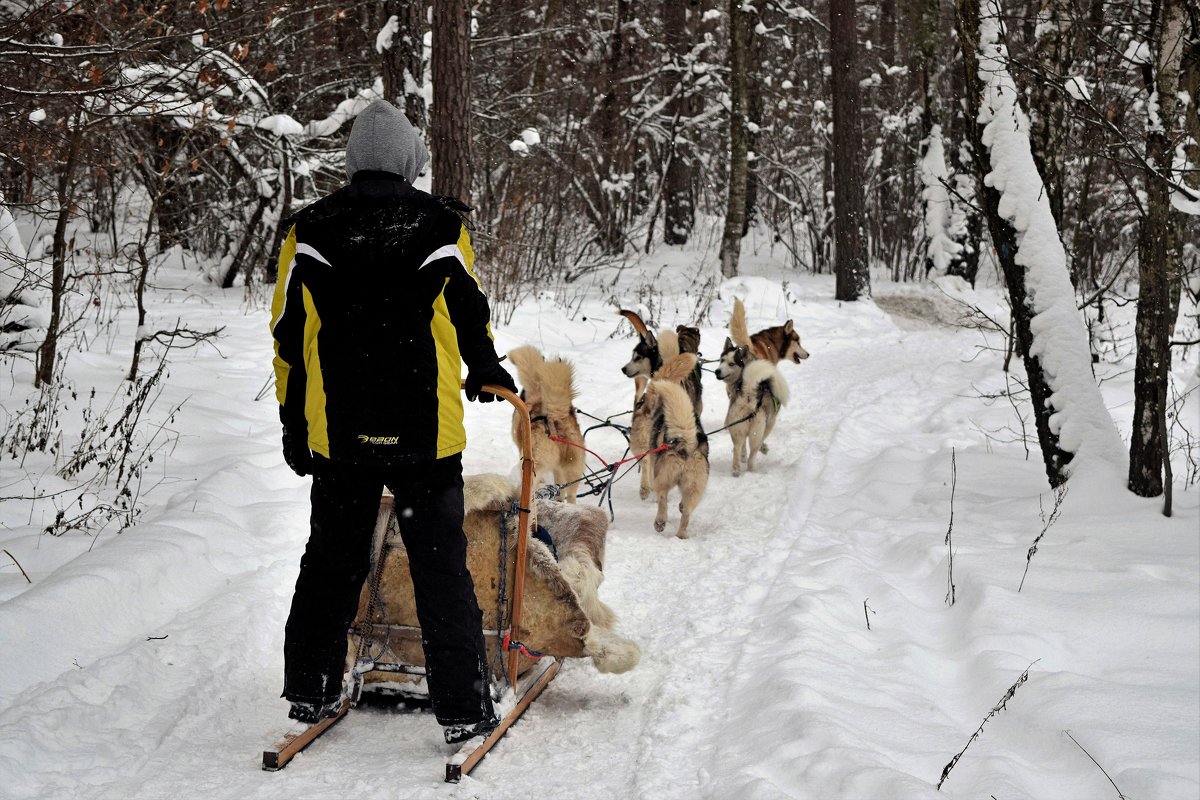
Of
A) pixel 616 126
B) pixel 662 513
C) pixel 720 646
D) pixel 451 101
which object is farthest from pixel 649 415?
pixel 616 126

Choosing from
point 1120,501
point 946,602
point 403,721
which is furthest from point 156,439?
point 1120,501

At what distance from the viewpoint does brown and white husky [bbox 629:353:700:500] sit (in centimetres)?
614

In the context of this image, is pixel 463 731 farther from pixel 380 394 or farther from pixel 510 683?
pixel 380 394

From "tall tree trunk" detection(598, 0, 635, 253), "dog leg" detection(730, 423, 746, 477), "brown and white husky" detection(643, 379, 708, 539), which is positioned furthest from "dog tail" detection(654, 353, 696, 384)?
"tall tree trunk" detection(598, 0, 635, 253)

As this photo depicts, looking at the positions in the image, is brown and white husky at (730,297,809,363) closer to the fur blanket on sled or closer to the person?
the fur blanket on sled

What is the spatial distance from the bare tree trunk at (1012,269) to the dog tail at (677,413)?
228 centimetres

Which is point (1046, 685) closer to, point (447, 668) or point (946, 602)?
point (946, 602)

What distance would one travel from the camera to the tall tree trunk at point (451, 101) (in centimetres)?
867

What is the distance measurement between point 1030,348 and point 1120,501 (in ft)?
3.69

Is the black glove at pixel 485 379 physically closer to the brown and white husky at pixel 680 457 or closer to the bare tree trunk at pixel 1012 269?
the brown and white husky at pixel 680 457

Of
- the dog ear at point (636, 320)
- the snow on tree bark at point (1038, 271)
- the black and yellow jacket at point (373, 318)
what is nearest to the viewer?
the black and yellow jacket at point (373, 318)

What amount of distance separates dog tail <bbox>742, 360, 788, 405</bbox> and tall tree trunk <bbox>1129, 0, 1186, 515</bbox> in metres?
2.50

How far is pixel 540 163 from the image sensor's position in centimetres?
1755

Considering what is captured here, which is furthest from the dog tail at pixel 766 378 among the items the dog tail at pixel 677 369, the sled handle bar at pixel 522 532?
the sled handle bar at pixel 522 532
